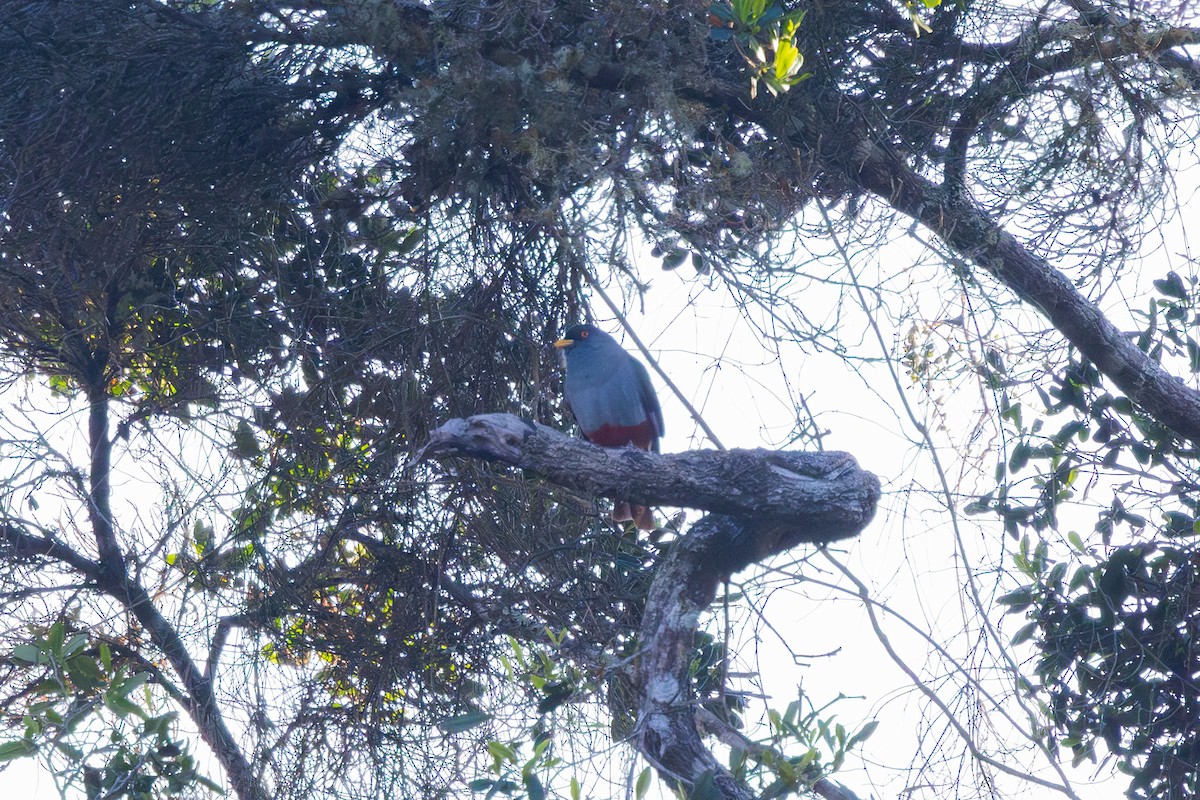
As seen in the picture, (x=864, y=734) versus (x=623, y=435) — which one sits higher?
(x=623, y=435)

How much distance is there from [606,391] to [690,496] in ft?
4.12

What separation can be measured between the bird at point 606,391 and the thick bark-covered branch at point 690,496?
826 mm

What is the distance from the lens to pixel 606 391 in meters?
4.30

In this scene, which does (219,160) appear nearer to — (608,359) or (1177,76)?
(608,359)

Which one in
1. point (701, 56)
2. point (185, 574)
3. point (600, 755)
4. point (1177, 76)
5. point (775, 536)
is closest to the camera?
point (600, 755)

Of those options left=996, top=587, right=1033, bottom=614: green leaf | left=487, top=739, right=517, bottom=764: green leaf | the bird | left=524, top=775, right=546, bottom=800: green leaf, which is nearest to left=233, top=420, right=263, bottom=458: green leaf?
the bird

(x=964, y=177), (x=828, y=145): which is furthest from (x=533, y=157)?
(x=964, y=177)

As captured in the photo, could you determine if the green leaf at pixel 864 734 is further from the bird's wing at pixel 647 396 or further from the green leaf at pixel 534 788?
the bird's wing at pixel 647 396

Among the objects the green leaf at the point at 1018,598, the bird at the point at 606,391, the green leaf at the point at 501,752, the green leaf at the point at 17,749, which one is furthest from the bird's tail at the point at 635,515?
the green leaf at the point at 17,749

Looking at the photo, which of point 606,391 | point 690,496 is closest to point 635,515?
point 606,391

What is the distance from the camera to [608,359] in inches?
168

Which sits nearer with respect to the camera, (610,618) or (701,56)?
(701,56)

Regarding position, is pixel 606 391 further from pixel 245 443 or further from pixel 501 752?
pixel 501 752

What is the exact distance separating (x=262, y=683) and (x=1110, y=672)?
281 cm
